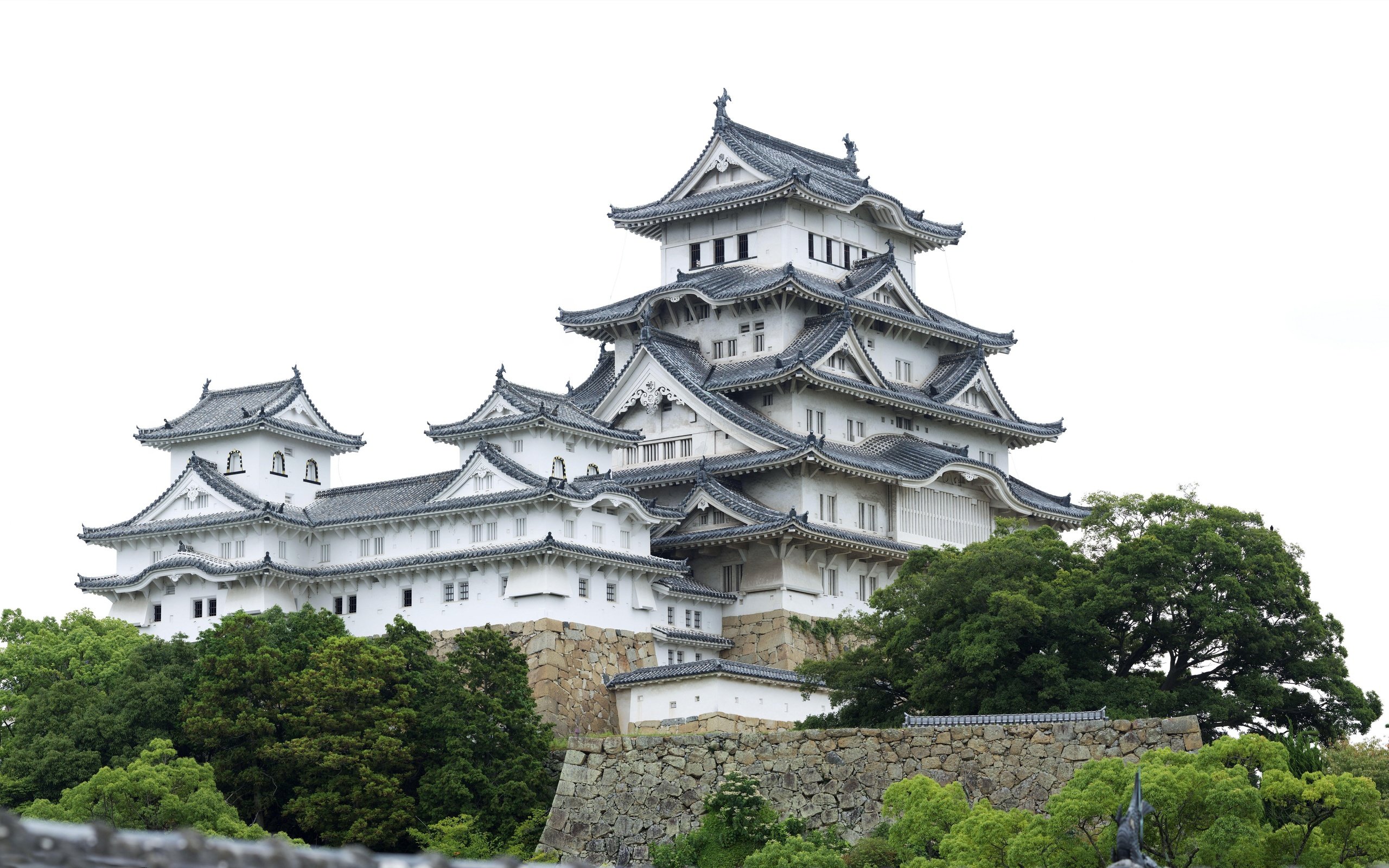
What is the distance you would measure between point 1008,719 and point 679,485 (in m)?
22.2

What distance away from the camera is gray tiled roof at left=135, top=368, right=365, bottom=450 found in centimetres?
5719

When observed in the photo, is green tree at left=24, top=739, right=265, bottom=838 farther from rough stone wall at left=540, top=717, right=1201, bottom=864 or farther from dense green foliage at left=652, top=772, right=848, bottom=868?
dense green foliage at left=652, top=772, right=848, bottom=868

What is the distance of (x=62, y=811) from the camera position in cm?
4153

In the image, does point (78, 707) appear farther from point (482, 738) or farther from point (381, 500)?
point (381, 500)

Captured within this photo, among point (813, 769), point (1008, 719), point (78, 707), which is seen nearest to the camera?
point (1008, 719)

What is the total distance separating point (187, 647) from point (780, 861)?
59.2 ft

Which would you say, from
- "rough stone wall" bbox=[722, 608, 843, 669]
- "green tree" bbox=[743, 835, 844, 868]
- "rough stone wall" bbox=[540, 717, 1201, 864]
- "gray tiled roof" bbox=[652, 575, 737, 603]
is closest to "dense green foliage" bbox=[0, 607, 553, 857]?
"rough stone wall" bbox=[540, 717, 1201, 864]

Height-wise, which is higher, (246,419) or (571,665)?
(246,419)

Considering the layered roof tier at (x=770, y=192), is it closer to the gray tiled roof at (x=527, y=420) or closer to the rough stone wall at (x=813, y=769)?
the gray tiled roof at (x=527, y=420)

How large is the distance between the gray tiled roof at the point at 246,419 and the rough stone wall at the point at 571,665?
28.2 feet

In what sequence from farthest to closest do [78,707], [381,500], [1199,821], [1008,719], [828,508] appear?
[828,508]
[381,500]
[78,707]
[1008,719]
[1199,821]

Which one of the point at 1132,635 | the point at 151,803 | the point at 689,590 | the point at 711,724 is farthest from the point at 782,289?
the point at 151,803

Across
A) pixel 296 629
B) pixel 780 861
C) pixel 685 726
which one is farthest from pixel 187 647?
pixel 780 861

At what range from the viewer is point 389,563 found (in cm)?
5412
